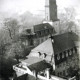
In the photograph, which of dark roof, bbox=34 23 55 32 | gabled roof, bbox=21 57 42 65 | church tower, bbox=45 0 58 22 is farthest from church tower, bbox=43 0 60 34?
gabled roof, bbox=21 57 42 65

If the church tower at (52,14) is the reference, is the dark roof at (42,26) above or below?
below

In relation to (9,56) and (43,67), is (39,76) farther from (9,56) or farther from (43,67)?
(9,56)

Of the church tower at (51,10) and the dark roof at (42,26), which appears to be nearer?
the church tower at (51,10)

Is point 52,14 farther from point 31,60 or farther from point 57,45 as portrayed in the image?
point 31,60

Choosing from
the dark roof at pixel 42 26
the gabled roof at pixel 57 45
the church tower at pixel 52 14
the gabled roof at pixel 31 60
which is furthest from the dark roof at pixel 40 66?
the dark roof at pixel 42 26

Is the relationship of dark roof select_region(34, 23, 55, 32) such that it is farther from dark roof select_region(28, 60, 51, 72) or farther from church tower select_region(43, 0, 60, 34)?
dark roof select_region(28, 60, 51, 72)

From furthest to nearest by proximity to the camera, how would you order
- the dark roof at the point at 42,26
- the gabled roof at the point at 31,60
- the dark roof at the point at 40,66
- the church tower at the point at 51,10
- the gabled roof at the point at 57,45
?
the dark roof at the point at 42,26
the church tower at the point at 51,10
the gabled roof at the point at 57,45
the gabled roof at the point at 31,60
the dark roof at the point at 40,66

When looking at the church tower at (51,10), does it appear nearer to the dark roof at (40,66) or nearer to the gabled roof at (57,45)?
the gabled roof at (57,45)
